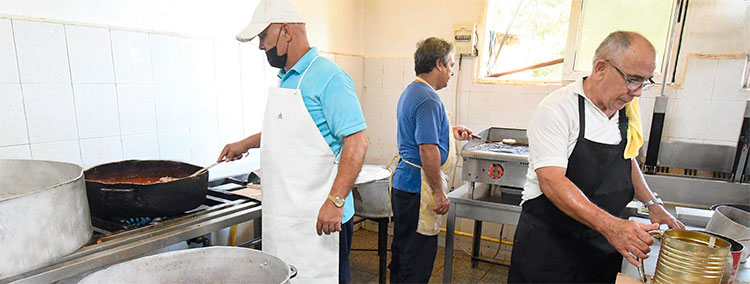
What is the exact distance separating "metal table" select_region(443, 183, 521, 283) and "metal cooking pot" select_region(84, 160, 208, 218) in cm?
128

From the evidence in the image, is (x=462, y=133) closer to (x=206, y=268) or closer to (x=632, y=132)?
(x=632, y=132)

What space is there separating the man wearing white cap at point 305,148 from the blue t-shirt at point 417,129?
557mm

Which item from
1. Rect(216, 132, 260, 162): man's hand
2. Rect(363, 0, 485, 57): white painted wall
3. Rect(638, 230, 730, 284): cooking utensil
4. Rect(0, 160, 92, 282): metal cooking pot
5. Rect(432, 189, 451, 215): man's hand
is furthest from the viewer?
Rect(363, 0, 485, 57): white painted wall

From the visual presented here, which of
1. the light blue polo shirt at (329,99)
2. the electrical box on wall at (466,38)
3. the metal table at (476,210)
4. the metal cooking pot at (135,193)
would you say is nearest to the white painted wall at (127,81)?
the metal cooking pot at (135,193)

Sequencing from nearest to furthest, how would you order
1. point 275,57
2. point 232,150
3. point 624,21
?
point 275,57 → point 232,150 → point 624,21

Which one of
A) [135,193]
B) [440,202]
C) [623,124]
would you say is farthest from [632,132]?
[135,193]

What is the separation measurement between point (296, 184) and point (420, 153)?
2.42ft

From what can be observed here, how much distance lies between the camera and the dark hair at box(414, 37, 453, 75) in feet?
6.29

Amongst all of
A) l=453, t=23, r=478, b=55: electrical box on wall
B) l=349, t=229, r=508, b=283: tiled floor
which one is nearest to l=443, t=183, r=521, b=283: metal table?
l=349, t=229, r=508, b=283: tiled floor

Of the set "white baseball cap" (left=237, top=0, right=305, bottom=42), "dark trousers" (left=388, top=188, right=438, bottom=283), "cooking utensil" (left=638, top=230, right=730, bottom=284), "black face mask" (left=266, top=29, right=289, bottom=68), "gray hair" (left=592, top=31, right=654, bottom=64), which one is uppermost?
"white baseball cap" (left=237, top=0, right=305, bottom=42)

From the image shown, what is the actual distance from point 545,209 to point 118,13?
1769mm

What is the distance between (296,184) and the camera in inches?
53.1

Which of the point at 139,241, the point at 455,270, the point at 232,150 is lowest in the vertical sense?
the point at 455,270

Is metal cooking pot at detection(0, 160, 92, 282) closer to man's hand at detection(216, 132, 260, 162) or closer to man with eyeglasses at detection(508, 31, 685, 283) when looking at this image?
man's hand at detection(216, 132, 260, 162)
